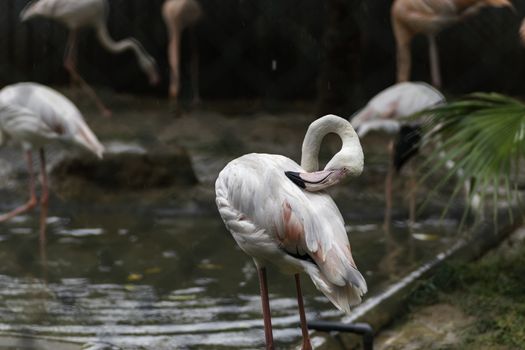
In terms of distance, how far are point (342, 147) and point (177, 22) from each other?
5.53m

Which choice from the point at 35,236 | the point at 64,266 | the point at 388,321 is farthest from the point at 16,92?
the point at 388,321

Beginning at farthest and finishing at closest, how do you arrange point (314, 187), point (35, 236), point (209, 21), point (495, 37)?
1. point (209, 21)
2. point (495, 37)
3. point (35, 236)
4. point (314, 187)

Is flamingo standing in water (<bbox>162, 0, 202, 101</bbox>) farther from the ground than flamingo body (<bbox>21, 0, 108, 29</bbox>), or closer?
closer

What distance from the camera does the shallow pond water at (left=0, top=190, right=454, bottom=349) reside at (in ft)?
8.93

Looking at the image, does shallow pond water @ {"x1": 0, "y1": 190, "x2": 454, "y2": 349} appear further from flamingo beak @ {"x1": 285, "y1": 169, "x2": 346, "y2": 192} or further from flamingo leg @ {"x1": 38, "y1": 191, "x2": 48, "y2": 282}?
flamingo beak @ {"x1": 285, "y1": 169, "x2": 346, "y2": 192}

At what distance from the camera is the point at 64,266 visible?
3.53 m

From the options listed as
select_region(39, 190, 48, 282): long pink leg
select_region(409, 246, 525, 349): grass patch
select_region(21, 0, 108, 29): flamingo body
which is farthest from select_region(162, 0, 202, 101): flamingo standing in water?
select_region(409, 246, 525, 349): grass patch

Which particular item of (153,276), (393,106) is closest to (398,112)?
(393,106)

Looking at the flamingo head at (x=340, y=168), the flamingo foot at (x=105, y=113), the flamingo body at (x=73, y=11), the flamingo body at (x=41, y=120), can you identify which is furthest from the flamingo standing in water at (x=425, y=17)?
the flamingo head at (x=340, y=168)

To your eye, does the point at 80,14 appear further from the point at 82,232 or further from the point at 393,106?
the point at 393,106

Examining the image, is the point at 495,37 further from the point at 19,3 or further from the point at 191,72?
the point at 19,3

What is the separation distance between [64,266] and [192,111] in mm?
3517

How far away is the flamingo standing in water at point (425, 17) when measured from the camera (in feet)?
15.7

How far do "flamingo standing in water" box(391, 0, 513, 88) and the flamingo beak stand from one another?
3132mm
